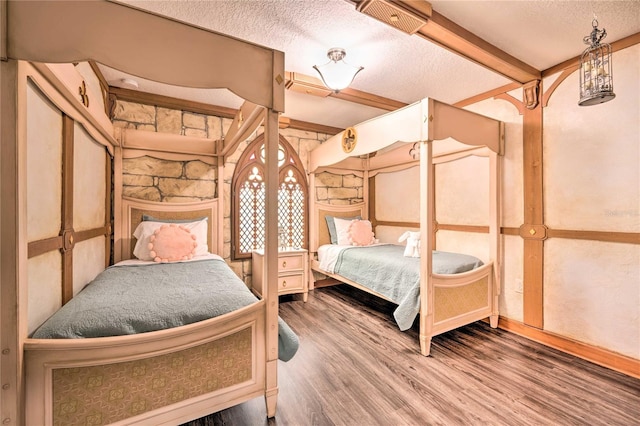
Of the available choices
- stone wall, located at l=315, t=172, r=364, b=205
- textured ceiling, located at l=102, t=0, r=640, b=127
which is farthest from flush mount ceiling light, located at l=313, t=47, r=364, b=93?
stone wall, located at l=315, t=172, r=364, b=205

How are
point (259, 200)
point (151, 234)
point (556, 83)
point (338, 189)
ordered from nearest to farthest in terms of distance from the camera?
point (556, 83), point (151, 234), point (259, 200), point (338, 189)

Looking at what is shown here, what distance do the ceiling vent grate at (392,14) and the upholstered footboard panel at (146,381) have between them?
1.98 m

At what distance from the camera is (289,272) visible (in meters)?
3.45

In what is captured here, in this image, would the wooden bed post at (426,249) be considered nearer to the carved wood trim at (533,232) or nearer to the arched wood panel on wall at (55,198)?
the carved wood trim at (533,232)

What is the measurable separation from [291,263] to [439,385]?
6.84 feet

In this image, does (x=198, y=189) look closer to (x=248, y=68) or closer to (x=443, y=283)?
(x=248, y=68)

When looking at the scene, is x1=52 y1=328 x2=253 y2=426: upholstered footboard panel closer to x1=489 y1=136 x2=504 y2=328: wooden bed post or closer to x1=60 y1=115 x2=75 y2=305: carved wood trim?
x1=60 y1=115 x2=75 y2=305: carved wood trim

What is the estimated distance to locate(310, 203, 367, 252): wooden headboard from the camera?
4.06 meters

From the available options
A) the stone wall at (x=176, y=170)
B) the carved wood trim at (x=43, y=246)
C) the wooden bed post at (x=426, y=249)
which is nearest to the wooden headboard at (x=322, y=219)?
the stone wall at (x=176, y=170)

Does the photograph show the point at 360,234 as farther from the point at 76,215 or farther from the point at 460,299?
the point at 76,215

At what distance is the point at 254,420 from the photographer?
155cm

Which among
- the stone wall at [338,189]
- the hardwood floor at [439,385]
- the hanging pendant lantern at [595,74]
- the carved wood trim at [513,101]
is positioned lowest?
the hardwood floor at [439,385]

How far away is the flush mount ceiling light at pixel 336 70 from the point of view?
2.21 meters

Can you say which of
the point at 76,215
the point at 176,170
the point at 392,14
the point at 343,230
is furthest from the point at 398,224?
the point at 76,215
